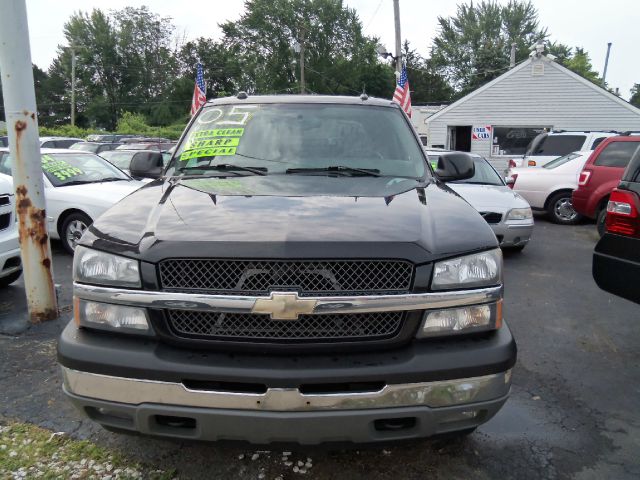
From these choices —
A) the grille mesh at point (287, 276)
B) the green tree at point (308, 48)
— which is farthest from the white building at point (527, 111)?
the green tree at point (308, 48)

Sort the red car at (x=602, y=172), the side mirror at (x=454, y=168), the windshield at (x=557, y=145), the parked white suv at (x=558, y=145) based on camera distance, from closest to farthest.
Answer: the side mirror at (x=454, y=168), the red car at (x=602, y=172), the parked white suv at (x=558, y=145), the windshield at (x=557, y=145)

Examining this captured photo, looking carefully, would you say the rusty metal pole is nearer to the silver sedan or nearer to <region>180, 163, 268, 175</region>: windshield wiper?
<region>180, 163, 268, 175</region>: windshield wiper

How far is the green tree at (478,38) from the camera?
62094 mm

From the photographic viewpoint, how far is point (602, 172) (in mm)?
9211

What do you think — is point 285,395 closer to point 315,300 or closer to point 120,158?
point 315,300

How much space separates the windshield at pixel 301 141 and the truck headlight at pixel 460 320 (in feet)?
4.27

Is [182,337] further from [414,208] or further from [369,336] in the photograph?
[414,208]

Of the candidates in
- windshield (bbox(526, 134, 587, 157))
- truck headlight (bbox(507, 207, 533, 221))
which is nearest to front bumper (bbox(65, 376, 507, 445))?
truck headlight (bbox(507, 207, 533, 221))

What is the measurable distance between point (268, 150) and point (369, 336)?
1706 millimetres

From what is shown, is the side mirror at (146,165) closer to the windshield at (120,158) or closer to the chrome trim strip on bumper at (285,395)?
the chrome trim strip on bumper at (285,395)

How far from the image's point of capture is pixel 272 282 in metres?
2.07

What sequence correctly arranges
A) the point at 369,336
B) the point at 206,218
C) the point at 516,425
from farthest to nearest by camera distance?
the point at 516,425 → the point at 206,218 → the point at 369,336

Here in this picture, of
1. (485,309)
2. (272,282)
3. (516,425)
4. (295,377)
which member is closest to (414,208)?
(485,309)

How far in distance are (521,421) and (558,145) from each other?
40.2 feet
